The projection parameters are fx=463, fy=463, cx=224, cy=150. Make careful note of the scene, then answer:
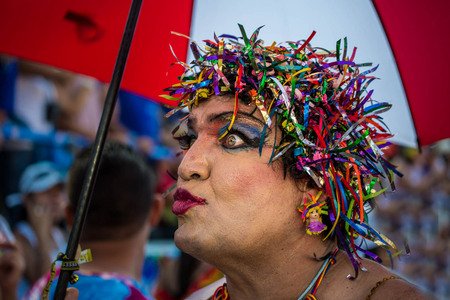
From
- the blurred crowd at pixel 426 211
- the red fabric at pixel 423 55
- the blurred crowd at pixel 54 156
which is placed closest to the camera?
the red fabric at pixel 423 55

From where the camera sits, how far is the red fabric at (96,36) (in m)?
2.54

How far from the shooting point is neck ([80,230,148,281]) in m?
3.55

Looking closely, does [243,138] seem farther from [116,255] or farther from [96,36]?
[116,255]

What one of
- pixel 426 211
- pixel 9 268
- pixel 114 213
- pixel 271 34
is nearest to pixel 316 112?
pixel 271 34

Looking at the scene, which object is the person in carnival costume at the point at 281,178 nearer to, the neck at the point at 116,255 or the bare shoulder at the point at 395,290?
the bare shoulder at the point at 395,290

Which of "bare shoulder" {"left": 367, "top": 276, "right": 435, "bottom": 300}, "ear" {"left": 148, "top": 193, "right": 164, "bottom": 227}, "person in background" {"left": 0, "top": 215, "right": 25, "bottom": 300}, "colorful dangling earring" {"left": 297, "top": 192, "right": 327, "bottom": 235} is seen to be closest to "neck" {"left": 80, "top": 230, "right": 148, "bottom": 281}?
"ear" {"left": 148, "top": 193, "right": 164, "bottom": 227}

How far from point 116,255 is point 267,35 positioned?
7.04 feet

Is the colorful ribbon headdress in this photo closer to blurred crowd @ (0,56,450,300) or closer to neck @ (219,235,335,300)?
neck @ (219,235,335,300)

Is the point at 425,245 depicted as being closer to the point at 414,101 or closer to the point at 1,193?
the point at 414,101

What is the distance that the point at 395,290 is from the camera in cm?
181

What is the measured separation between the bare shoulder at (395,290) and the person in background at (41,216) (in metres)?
3.91

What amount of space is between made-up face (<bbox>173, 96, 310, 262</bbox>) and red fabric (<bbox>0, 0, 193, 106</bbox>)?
858 mm

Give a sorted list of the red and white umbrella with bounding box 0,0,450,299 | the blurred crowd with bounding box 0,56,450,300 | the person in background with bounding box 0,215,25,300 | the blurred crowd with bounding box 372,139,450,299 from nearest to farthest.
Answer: the red and white umbrella with bounding box 0,0,450,299, the person in background with bounding box 0,215,25,300, the blurred crowd with bounding box 0,56,450,300, the blurred crowd with bounding box 372,139,450,299

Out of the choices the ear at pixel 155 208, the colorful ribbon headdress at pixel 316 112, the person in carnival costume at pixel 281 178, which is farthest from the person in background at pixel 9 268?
the colorful ribbon headdress at pixel 316 112
